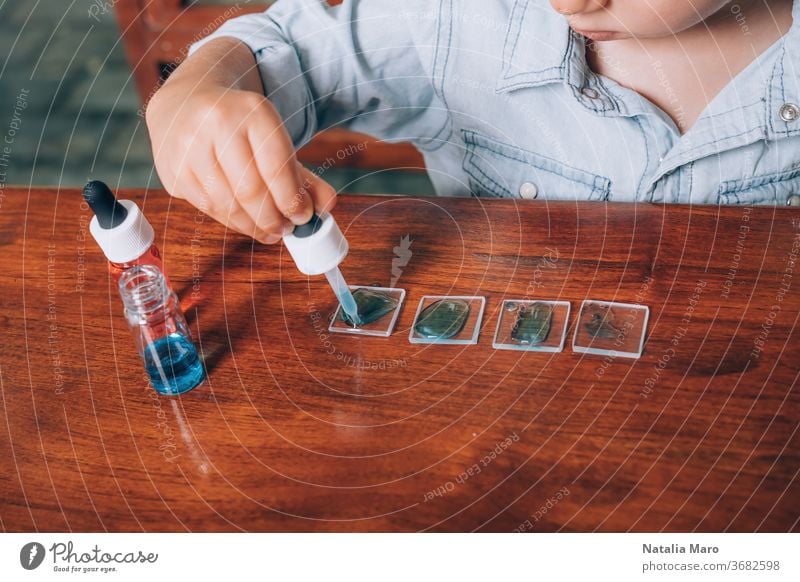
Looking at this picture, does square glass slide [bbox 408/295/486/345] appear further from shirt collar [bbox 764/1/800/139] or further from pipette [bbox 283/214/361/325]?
shirt collar [bbox 764/1/800/139]

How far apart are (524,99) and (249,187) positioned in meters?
0.32

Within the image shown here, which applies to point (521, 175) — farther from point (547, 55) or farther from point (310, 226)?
point (310, 226)

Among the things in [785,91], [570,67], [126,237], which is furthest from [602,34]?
[126,237]

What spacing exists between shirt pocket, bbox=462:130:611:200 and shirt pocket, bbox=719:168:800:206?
102 millimetres

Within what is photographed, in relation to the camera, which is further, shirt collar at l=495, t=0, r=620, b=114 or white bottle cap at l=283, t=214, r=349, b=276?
shirt collar at l=495, t=0, r=620, b=114

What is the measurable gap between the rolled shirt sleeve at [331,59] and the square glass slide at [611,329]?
1.08ft

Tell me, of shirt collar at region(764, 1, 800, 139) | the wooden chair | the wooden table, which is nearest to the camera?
the wooden table

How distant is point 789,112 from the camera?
28.1 inches

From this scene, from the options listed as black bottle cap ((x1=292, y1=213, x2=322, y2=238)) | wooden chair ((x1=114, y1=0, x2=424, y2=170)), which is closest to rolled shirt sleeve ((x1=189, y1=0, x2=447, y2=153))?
black bottle cap ((x1=292, y1=213, x2=322, y2=238))

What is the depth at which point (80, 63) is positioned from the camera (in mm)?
1984

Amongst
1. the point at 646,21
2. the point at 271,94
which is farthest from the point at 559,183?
the point at 271,94

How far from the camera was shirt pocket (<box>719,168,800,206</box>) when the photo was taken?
2.43 ft
